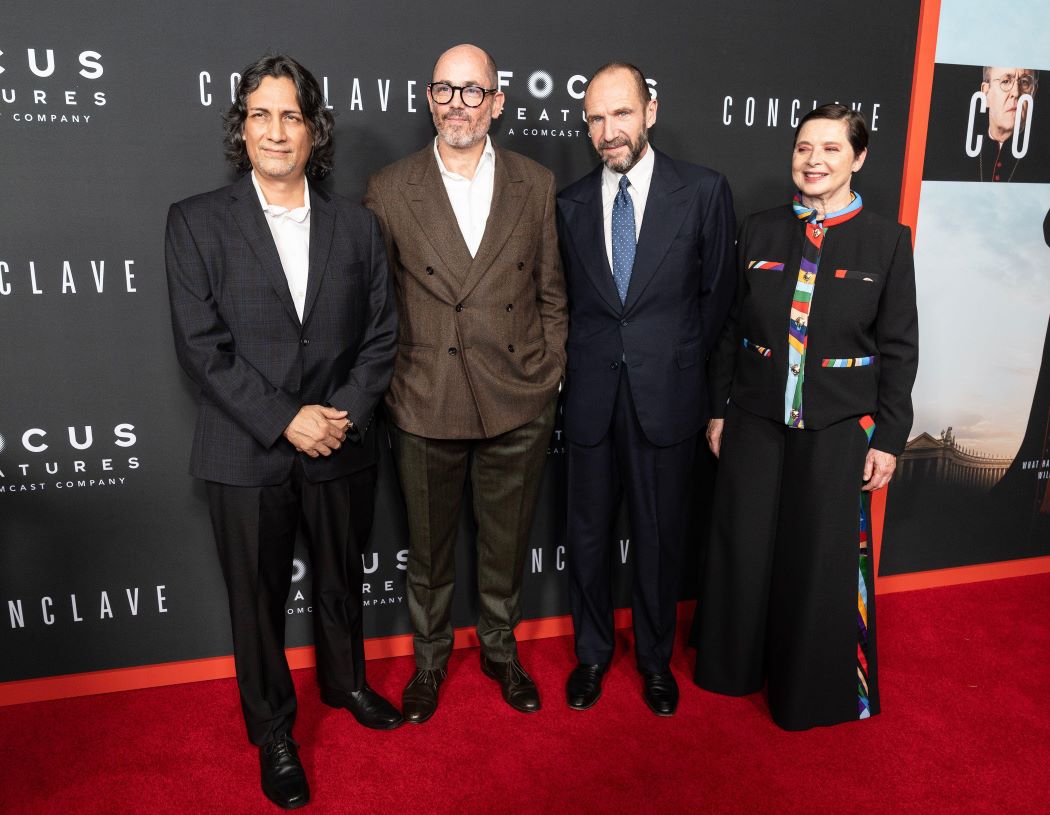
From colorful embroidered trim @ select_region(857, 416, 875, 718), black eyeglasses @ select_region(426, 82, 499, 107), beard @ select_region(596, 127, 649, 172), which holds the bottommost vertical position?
colorful embroidered trim @ select_region(857, 416, 875, 718)

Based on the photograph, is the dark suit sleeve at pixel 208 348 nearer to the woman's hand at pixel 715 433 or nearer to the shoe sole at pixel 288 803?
the shoe sole at pixel 288 803

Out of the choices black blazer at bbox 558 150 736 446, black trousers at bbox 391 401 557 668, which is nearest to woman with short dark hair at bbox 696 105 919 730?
black blazer at bbox 558 150 736 446

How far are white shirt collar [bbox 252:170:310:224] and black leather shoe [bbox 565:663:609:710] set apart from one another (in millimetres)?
1636

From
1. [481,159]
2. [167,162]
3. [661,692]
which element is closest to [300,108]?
[481,159]

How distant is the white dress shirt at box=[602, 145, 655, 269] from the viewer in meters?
2.54

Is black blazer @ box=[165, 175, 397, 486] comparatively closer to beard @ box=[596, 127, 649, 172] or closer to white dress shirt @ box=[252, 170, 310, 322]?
white dress shirt @ box=[252, 170, 310, 322]

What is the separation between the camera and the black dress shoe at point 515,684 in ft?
8.96

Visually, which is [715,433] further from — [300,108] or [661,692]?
[300,108]

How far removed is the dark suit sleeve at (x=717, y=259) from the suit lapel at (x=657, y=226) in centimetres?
9

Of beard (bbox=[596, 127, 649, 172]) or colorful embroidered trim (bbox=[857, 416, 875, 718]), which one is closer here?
beard (bbox=[596, 127, 649, 172])

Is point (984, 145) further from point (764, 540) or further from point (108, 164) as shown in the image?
point (108, 164)

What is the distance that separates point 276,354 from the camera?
2207mm

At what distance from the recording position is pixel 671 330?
254 cm

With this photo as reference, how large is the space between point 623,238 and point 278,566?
133 centimetres
